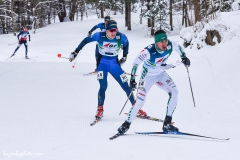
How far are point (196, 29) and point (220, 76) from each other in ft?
20.8

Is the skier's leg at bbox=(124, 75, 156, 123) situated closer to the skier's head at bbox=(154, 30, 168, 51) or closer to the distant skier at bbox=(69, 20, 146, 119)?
the skier's head at bbox=(154, 30, 168, 51)

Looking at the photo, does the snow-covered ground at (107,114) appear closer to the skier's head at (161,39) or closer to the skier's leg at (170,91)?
the skier's leg at (170,91)

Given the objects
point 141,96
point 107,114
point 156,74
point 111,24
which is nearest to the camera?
point 141,96

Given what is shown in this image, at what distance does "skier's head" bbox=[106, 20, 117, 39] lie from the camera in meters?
5.62

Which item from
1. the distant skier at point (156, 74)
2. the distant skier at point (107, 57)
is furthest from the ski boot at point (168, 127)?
the distant skier at point (107, 57)

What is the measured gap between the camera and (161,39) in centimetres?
472

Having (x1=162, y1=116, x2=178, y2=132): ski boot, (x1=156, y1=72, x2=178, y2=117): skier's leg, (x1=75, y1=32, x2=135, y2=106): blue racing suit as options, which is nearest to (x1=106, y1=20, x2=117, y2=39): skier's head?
(x1=75, y1=32, x2=135, y2=106): blue racing suit

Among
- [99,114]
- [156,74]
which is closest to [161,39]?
[156,74]

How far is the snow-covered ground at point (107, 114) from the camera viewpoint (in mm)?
4168

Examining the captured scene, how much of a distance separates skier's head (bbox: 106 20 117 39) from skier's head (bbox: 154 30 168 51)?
1.15 m

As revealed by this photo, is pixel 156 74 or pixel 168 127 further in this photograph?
pixel 156 74

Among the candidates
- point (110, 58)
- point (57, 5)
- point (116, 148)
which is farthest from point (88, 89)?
point (57, 5)

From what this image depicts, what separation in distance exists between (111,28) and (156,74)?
4.34 ft

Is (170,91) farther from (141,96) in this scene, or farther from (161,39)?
(161,39)
